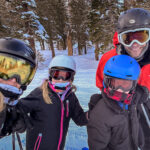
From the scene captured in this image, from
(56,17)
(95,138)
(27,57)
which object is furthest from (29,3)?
(95,138)

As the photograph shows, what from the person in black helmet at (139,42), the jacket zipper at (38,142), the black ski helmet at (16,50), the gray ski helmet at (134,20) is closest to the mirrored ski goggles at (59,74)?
the black ski helmet at (16,50)

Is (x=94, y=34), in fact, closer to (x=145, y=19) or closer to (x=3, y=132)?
(x=145, y=19)

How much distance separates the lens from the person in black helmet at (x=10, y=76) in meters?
1.42

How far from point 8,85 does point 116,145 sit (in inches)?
62.9

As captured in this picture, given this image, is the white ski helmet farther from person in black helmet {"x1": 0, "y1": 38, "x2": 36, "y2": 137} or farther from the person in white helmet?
person in black helmet {"x1": 0, "y1": 38, "x2": 36, "y2": 137}

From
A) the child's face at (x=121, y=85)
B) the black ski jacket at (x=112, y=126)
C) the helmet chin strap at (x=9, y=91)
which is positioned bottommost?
the black ski jacket at (x=112, y=126)

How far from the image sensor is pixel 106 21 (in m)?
11.0

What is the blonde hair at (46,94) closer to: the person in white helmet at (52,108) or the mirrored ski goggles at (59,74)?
the person in white helmet at (52,108)

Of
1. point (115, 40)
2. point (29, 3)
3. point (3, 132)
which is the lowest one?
point (3, 132)

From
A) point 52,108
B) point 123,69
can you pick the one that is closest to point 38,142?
point 52,108

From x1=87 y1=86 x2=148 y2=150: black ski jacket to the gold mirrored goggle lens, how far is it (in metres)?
0.97

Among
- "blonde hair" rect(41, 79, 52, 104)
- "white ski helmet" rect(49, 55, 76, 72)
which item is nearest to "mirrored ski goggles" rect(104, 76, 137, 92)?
"white ski helmet" rect(49, 55, 76, 72)

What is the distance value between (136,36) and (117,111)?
1325 mm

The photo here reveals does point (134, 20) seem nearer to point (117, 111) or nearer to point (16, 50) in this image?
point (117, 111)
